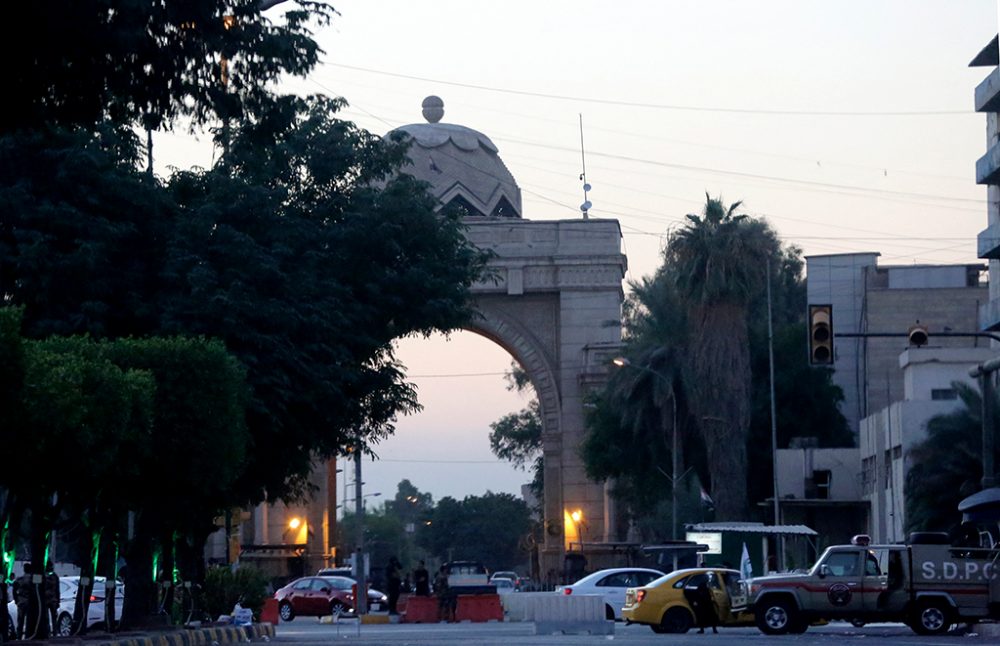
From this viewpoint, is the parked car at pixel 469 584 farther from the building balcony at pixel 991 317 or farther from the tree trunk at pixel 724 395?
the building balcony at pixel 991 317

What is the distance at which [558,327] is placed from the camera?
6216 cm

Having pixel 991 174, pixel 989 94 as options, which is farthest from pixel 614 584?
pixel 989 94

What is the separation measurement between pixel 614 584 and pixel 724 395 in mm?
11164

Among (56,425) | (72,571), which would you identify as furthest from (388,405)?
(72,571)

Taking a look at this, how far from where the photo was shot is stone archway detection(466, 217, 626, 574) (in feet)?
200

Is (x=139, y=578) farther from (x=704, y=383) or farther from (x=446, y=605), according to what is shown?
(x=704, y=383)

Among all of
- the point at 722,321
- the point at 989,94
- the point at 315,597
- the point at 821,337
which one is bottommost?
the point at 315,597

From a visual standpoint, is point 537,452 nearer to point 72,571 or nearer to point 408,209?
point 72,571

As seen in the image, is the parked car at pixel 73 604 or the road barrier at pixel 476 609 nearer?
the parked car at pixel 73 604

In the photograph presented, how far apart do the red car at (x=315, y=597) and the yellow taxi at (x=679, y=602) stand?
654 inches

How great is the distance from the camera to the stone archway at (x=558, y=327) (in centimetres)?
6109

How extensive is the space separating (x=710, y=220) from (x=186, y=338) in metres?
23.1

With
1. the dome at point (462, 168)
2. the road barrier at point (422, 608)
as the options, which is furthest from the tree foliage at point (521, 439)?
the road barrier at point (422, 608)

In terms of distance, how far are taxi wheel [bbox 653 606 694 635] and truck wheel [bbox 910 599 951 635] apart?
440cm
